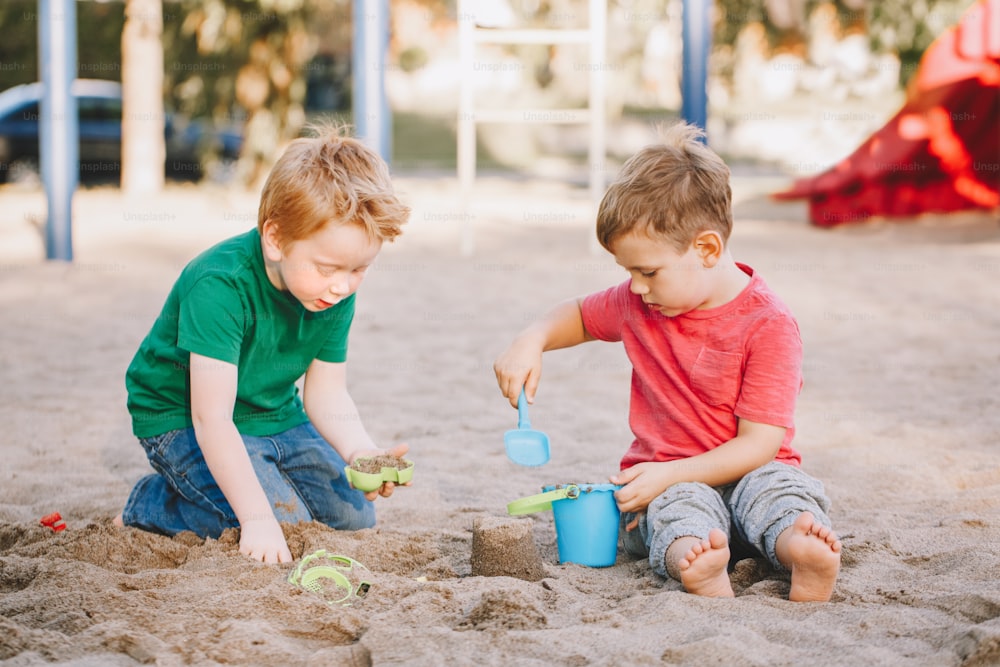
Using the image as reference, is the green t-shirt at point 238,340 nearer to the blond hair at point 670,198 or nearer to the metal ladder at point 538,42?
the blond hair at point 670,198

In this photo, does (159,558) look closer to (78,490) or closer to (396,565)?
(396,565)

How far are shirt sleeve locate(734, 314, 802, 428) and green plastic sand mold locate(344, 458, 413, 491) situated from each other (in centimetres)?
70

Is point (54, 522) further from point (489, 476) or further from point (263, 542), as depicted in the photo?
point (489, 476)

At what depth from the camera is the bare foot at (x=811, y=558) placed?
6.20 ft

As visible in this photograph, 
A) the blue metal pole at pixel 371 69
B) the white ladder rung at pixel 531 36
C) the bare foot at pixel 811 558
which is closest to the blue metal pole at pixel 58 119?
the blue metal pole at pixel 371 69

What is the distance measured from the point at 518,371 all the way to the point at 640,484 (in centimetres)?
35

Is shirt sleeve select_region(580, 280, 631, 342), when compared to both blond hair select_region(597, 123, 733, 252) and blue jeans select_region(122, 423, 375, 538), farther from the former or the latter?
blue jeans select_region(122, 423, 375, 538)

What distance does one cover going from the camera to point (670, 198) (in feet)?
6.97

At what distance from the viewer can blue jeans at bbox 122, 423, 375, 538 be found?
2.36 metres

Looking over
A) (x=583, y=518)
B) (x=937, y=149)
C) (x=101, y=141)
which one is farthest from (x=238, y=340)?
(x=101, y=141)

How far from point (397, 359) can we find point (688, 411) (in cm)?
216

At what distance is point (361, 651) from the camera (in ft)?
5.53

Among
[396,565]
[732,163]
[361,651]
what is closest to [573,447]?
[396,565]

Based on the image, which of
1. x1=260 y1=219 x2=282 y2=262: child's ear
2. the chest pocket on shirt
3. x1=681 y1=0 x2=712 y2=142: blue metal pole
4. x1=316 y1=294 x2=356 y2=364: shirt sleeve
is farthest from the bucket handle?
x1=681 y1=0 x2=712 y2=142: blue metal pole
